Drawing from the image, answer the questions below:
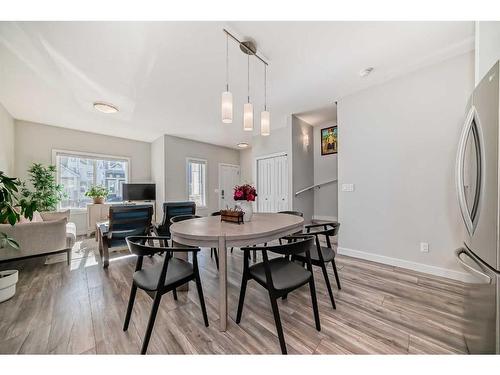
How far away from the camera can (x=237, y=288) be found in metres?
2.08

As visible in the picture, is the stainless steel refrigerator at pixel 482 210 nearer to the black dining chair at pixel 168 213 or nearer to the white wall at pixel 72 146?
the black dining chair at pixel 168 213

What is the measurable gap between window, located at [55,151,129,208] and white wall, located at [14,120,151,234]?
17cm

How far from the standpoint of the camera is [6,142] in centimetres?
350

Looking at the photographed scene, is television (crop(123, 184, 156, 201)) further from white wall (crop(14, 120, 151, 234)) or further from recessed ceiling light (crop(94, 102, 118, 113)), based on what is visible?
recessed ceiling light (crop(94, 102, 118, 113))

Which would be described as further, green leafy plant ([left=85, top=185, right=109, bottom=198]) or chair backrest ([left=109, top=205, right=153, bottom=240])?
green leafy plant ([left=85, top=185, right=109, bottom=198])

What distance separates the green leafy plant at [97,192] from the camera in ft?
15.3

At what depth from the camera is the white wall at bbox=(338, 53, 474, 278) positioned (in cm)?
218

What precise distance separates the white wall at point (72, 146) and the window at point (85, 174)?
0.17 metres

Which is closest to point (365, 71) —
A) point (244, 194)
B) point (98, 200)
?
point (244, 194)

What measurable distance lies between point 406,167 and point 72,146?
6.75 m

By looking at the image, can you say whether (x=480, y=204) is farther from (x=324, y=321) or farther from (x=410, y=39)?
(x=410, y=39)

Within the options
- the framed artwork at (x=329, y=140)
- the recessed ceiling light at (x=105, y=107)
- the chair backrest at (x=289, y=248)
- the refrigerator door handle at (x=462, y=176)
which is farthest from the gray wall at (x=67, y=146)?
the refrigerator door handle at (x=462, y=176)

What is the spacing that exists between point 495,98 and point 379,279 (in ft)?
6.48

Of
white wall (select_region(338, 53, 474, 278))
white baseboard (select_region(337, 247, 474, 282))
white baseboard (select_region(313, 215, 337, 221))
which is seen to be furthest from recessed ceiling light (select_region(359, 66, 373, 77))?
white baseboard (select_region(313, 215, 337, 221))
